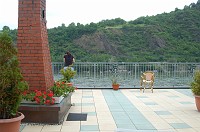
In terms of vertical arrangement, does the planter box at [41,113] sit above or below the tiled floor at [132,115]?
above

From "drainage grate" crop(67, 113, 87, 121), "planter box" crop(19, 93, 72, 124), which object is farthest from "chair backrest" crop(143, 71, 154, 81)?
"planter box" crop(19, 93, 72, 124)

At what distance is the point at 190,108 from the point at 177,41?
18852 mm

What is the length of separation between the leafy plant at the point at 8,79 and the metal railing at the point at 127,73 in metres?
7.71

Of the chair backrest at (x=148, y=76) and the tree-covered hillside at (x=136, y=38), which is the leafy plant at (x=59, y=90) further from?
the tree-covered hillside at (x=136, y=38)

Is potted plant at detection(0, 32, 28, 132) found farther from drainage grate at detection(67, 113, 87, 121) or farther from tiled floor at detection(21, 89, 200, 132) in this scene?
drainage grate at detection(67, 113, 87, 121)

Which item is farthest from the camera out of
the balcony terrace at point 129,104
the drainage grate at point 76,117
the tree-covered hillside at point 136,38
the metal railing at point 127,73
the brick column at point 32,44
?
the tree-covered hillside at point 136,38

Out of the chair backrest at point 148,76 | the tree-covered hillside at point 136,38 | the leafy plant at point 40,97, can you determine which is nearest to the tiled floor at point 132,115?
the leafy plant at point 40,97

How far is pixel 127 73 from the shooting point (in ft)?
40.5

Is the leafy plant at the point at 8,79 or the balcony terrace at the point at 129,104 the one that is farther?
the balcony terrace at the point at 129,104

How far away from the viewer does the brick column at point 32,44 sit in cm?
605

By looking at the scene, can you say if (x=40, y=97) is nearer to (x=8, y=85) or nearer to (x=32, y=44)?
(x=32, y=44)

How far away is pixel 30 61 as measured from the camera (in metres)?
6.07

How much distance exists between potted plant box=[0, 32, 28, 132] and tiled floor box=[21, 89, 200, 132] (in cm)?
98

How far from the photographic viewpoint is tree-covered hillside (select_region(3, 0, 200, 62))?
2259cm
